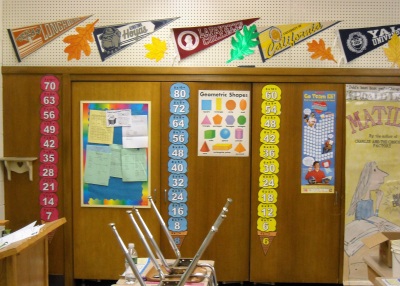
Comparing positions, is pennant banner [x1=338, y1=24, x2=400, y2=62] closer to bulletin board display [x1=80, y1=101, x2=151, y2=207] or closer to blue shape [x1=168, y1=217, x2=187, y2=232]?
bulletin board display [x1=80, y1=101, x2=151, y2=207]

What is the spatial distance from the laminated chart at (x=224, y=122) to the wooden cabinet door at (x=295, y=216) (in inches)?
3.9

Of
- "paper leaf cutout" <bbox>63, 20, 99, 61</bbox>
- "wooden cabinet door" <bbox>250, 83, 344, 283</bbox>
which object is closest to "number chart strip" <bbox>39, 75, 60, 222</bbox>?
"paper leaf cutout" <bbox>63, 20, 99, 61</bbox>

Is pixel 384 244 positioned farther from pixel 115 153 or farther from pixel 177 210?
pixel 115 153

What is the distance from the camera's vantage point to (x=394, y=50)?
3.62 m

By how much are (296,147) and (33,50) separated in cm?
255

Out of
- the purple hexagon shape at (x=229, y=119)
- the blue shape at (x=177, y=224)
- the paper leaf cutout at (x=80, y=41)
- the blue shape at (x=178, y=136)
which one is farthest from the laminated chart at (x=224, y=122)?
the paper leaf cutout at (x=80, y=41)

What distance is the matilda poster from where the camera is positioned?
11.8 ft

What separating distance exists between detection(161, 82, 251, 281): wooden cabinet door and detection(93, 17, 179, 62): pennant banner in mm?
515

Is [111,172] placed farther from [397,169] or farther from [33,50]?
[397,169]

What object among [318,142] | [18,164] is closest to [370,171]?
[318,142]

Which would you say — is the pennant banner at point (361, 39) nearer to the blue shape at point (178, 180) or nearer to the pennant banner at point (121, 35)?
the pennant banner at point (121, 35)

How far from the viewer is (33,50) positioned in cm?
373

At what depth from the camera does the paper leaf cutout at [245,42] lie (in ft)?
12.0

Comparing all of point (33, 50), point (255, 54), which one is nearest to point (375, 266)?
point (255, 54)
